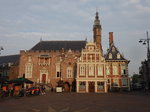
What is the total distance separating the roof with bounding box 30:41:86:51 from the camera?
50.8 m

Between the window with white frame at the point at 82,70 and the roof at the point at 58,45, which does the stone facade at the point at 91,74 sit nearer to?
the window with white frame at the point at 82,70

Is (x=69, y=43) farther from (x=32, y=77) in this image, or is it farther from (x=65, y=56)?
(x=32, y=77)

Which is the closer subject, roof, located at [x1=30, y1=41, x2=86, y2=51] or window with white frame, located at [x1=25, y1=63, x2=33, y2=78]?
window with white frame, located at [x1=25, y1=63, x2=33, y2=78]

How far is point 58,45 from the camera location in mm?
51719

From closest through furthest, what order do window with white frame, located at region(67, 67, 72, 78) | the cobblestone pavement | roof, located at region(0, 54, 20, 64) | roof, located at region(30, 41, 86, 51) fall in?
the cobblestone pavement → window with white frame, located at region(67, 67, 72, 78) → roof, located at region(30, 41, 86, 51) → roof, located at region(0, 54, 20, 64)

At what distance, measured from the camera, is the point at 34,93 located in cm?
3008

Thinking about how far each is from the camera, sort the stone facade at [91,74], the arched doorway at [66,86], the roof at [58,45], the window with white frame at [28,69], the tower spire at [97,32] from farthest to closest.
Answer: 1. the tower spire at [97,32]
2. the roof at [58,45]
3. the window with white frame at [28,69]
4. the arched doorway at [66,86]
5. the stone facade at [91,74]

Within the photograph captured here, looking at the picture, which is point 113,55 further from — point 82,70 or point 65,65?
point 65,65

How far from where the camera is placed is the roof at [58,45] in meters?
50.8

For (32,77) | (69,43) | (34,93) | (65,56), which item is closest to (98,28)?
(69,43)

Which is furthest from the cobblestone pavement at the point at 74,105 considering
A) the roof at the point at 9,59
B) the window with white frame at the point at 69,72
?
the roof at the point at 9,59

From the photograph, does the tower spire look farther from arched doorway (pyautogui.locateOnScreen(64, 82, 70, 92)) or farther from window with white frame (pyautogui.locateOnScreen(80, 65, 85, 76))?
arched doorway (pyautogui.locateOnScreen(64, 82, 70, 92))

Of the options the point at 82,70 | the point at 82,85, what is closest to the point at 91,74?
the point at 82,70

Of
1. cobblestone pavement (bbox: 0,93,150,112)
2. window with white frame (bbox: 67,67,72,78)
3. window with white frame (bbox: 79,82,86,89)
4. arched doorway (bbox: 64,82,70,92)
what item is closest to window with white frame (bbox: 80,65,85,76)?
window with white frame (bbox: 79,82,86,89)
